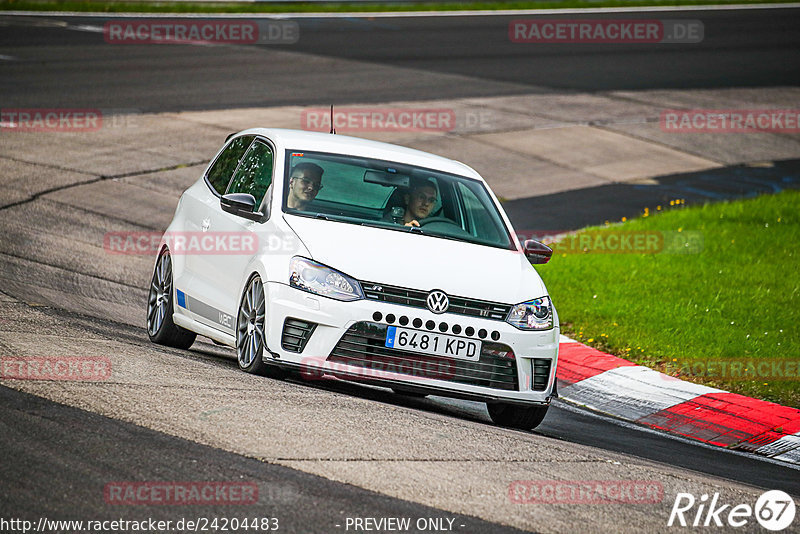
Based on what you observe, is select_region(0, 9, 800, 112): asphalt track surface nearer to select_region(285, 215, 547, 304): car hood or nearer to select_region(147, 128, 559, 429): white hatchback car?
select_region(147, 128, 559, 429): white hatchback car

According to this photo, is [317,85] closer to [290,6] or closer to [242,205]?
[290,6]

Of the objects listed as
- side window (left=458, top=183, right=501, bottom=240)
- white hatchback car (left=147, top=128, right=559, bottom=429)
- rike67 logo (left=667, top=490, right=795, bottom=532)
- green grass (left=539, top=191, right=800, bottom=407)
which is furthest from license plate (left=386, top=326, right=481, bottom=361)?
green grass (left=539, top=191, right=800, bottom=407)

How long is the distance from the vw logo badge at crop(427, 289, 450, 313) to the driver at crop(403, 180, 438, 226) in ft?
3.68

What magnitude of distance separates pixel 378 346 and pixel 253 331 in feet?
3.09

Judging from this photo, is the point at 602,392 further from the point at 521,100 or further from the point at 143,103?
the point at 521,100

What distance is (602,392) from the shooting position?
963 centimetres

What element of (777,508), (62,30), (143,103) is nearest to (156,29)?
(62,30)

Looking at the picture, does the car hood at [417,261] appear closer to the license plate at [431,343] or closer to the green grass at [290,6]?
the license plate at [431,343]

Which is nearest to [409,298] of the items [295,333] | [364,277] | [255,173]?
[364,277]

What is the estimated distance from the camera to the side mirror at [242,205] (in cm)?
805

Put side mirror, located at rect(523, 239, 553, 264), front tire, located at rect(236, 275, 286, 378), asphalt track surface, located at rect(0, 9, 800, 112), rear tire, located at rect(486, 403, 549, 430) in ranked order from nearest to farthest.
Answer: front tire, located at rect(236, 275, 286, 378) → rear tire, located at rect(486, 403, 549, 430) → side mirror, located at rect(523, 239, 553, 264) → asphalt track surface, located at rect(0, 9, 800, 112)

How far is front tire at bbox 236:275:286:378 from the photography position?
7543 millimetres

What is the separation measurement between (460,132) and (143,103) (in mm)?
5685

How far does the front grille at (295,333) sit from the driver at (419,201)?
54.9 inches
